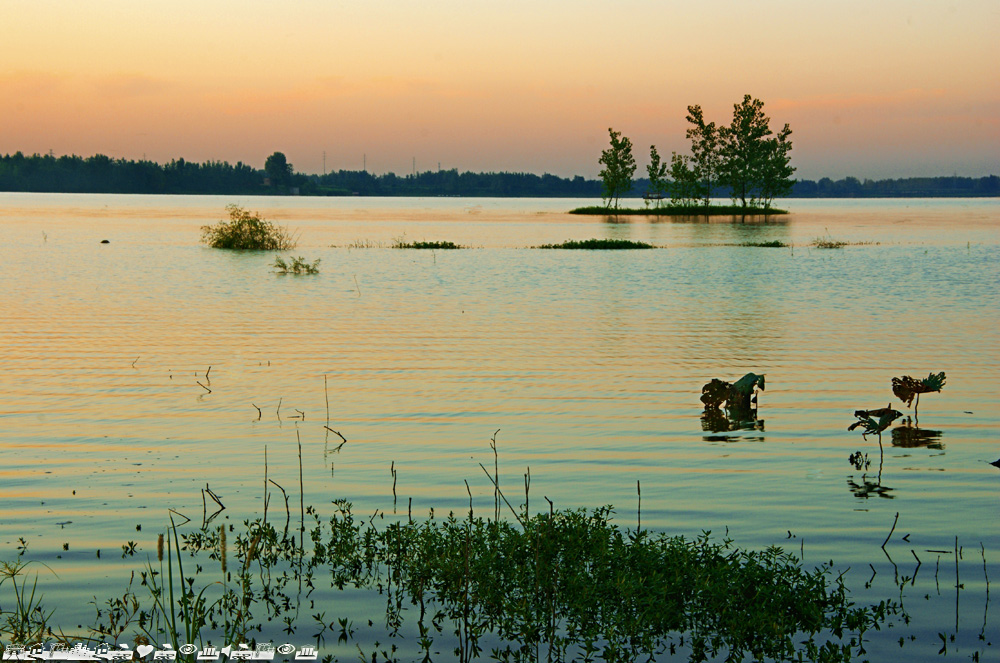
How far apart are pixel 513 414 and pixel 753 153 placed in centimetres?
14087

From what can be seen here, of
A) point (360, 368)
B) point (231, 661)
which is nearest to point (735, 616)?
point (231, 661)

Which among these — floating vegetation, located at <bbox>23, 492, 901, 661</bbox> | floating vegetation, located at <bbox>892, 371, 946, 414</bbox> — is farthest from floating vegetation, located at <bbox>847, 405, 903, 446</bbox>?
floating vegetation, located at <bbox>23, 492, 901, 661</bbox>

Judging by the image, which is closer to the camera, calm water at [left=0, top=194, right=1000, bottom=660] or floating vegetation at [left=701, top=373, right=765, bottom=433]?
calm water at [left=0, top=194, right=1000, bottom=660]

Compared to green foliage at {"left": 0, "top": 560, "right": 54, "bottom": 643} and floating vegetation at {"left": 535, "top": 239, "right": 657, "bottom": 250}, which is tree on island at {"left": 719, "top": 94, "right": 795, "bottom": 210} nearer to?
floating vegetation at {"left": 535, "top": 239, "right": 657, "bottom": 250}

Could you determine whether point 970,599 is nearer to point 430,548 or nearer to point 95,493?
point 430,548

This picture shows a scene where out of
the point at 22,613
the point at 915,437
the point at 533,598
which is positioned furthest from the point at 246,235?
the point at 533,598

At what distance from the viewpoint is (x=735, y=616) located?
7.07 m

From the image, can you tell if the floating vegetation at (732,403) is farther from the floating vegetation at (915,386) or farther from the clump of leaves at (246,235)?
the clump of leaves at (246,235)

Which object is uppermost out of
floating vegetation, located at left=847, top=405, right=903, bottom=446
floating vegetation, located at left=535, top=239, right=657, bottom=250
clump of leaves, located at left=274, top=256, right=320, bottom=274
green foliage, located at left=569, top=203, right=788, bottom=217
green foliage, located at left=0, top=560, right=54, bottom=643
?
green foliage, located at left=569, top=203, right=788, bottom=217

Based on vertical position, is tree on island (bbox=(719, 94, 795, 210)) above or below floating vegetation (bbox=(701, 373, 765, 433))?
above

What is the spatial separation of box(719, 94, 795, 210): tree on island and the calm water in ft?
375

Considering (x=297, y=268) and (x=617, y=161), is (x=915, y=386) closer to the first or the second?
(x=297, y=268)

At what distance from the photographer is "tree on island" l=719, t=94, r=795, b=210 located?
483ft

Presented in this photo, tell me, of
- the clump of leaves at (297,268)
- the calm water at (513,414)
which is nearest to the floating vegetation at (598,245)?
Answer: the clump of leaves at (297,268)
